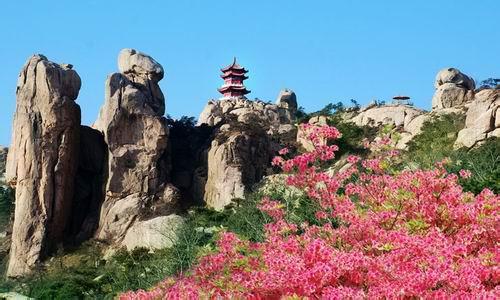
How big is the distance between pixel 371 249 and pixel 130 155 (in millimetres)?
21781

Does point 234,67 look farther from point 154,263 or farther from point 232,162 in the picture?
point 154,263

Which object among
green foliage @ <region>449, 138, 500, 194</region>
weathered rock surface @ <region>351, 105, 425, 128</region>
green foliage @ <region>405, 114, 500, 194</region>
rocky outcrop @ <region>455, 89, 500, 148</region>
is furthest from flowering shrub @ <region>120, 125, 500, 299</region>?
weathered rock surface @ <region>351, 105, 425, 128</region>

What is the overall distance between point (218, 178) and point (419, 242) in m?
21.6

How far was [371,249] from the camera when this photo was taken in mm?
6082

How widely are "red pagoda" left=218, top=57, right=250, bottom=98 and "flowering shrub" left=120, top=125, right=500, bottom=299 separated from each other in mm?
45078

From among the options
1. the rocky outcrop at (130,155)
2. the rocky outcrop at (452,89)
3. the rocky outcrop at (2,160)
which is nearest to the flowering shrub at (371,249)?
the rocky outcrop at (130,155)

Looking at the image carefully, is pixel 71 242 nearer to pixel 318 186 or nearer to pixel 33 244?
pixel 33 244

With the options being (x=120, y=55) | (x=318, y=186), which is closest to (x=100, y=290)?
(x=318, y=186)

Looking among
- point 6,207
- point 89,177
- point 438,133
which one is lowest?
point 6,207

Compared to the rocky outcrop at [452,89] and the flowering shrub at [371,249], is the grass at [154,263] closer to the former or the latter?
the flowering shrub at [371,249]

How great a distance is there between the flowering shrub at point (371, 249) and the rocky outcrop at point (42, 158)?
19.7m

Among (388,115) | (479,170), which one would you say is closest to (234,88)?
(388,115)

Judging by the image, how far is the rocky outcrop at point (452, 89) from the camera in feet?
112

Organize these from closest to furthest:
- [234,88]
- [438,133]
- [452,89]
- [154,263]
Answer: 1. [154,263]
2. [438,133]
3. [452,89]
4. [234,88]
